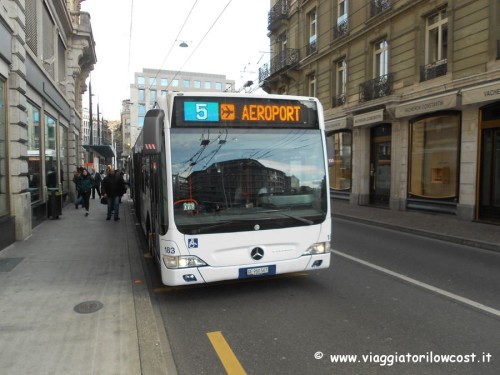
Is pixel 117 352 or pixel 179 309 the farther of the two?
pixel 179 309

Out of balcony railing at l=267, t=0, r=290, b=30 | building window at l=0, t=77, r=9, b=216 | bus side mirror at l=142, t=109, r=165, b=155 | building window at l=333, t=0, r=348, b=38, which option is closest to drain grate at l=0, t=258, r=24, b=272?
building window at l=0, t=77, r=9, b=216

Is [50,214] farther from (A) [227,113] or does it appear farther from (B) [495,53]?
(B) [495,53]

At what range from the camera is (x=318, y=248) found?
18.1ft

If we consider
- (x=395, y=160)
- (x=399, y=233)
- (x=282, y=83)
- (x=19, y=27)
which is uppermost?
(x=282, y=83)

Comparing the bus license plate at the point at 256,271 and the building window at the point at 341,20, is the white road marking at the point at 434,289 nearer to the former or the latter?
the bus license plate at the point at 256,271

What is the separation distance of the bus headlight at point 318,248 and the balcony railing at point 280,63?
20.7m

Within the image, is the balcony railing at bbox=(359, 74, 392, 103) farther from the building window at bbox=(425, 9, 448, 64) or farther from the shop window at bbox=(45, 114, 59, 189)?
the shop window at bbox=(45, 114, 59, 189)

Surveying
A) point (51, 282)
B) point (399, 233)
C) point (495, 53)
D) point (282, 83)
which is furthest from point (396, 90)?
point (51, 282)

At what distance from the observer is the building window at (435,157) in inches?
547

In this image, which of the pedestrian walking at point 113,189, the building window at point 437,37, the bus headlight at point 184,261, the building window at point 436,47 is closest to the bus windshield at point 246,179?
the bus headlight at point 184,261

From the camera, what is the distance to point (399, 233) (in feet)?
36.7

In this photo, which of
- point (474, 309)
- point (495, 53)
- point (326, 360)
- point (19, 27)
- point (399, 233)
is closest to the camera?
point (326, 360)

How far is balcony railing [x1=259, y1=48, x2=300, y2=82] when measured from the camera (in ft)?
81.3

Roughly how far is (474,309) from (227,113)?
386cm
